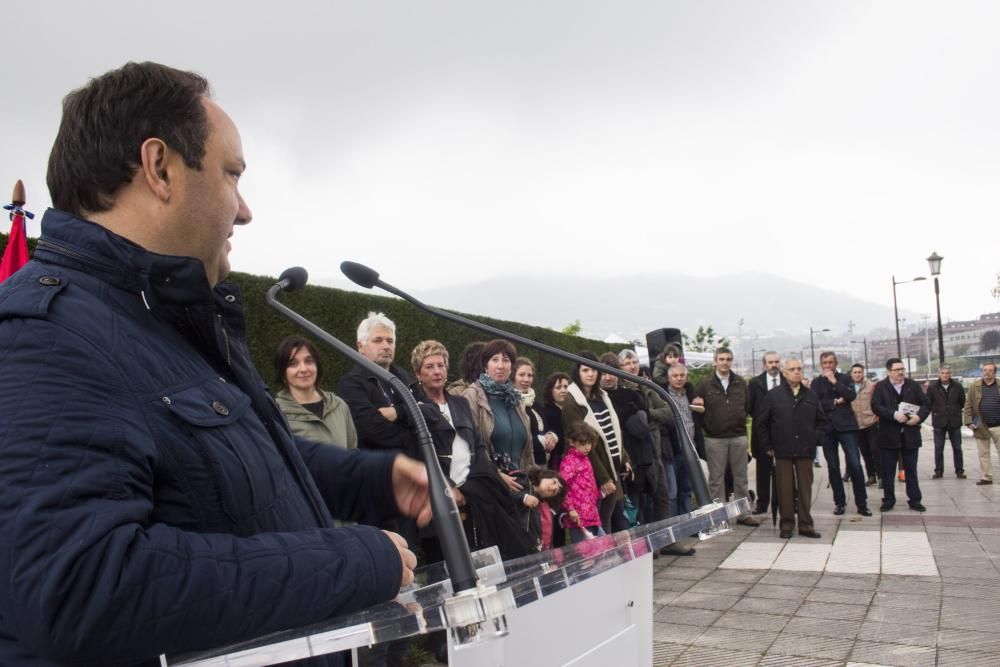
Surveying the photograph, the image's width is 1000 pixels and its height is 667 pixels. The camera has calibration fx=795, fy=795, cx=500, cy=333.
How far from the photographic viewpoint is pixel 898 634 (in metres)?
4.99

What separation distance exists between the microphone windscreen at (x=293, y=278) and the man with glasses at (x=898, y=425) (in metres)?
10.00

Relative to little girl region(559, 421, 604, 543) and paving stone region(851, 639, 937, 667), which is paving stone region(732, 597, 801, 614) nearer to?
paving stone region(851, 639, 937, 667)

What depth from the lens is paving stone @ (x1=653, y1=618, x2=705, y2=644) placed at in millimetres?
5070

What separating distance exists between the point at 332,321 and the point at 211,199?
5.97 metres

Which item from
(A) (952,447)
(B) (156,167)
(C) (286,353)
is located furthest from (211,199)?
(A) (952,447)

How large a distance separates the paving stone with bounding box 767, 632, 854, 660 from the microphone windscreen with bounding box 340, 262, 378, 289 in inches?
154

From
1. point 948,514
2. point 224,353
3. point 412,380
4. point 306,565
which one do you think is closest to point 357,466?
point 224,353

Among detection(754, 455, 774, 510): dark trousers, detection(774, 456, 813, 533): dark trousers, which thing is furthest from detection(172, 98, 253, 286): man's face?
detection(754, 455, 774, 510): dark trousers

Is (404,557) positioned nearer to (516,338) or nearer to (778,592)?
(516,338)

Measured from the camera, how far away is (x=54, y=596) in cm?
92

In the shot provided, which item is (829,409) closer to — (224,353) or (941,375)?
(941,375)

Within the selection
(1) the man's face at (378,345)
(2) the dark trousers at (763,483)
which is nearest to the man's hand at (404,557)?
(1) the man's face at (378,345)

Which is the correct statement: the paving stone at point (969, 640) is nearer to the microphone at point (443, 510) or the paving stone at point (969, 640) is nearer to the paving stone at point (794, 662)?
the paving stone at point (794, 662)

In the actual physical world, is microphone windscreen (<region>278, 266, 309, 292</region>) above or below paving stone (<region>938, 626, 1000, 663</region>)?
above
